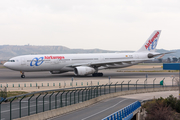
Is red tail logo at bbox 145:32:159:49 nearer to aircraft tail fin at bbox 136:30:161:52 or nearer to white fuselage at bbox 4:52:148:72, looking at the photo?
aircraft tail fin at bbox 136:30:161:52

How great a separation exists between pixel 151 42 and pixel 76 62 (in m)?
20.8

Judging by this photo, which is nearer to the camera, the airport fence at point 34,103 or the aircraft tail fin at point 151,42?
the airport fence at point 34,103

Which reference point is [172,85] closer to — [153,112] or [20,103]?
[153,112]

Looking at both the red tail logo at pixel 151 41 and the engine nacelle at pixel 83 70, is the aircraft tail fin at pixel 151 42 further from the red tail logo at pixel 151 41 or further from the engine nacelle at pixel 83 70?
the engine nacelle at pixel 83 70

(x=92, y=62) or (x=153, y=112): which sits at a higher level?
(x=92, y=62)

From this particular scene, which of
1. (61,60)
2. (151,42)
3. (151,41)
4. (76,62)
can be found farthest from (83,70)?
(151,41)

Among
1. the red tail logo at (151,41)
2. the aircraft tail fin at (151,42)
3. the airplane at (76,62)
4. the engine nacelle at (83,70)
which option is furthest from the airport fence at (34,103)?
the red tail logo at (151,41)

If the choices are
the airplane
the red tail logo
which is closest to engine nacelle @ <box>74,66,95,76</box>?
the airplane

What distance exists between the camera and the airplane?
174 feet

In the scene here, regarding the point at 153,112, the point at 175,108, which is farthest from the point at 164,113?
the point at 175,108

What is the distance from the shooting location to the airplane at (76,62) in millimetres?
53094

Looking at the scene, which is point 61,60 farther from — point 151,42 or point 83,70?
point 151,42

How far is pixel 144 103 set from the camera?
32.4m

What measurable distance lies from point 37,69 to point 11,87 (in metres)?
12.9
